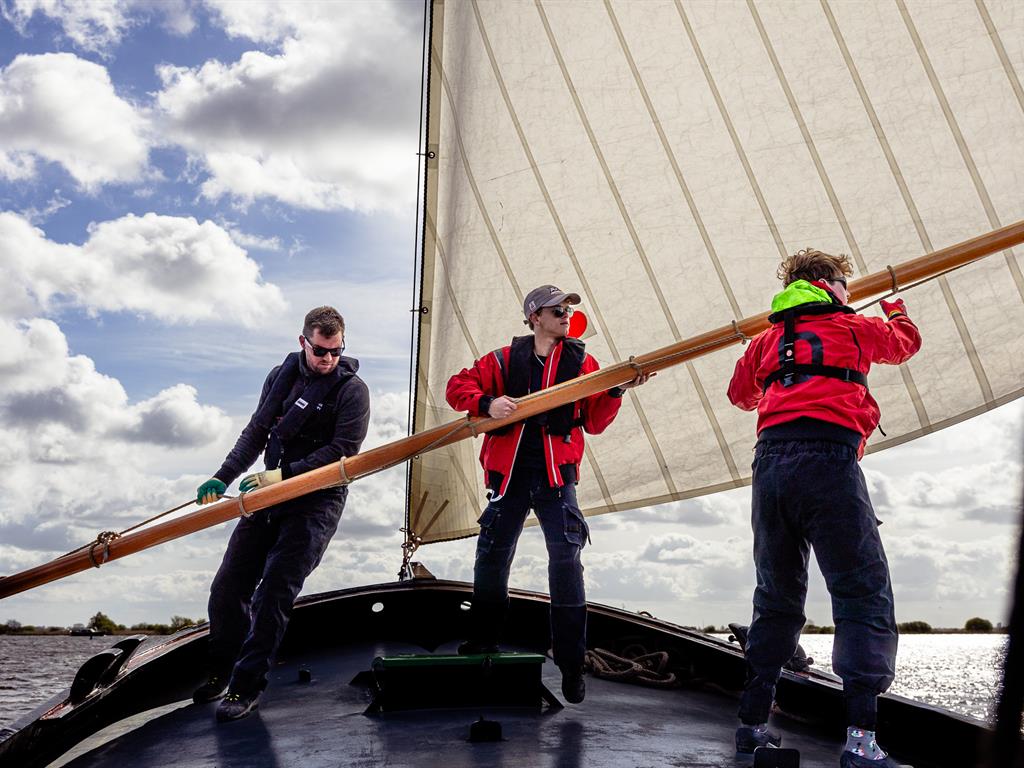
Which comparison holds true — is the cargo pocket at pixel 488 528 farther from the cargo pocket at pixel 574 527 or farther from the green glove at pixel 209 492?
the green glove at pixel 209 492

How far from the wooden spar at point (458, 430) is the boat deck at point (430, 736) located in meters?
0.75

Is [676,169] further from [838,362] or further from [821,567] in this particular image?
[821,567]

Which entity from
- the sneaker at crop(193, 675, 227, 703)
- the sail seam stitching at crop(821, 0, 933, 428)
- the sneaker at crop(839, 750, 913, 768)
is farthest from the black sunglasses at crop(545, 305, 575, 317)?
the sail seam stitching at crop(821, 0, 933, 428)

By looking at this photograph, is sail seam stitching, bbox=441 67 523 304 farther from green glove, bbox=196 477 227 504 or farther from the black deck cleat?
the black deck cleat

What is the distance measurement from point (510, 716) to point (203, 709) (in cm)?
126

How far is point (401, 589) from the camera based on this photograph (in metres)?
5.01

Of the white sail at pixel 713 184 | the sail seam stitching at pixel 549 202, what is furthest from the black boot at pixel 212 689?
the sail seam stitching at pixel 549 202

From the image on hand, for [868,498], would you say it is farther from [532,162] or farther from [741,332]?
[532,162]

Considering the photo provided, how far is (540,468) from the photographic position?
3.64 meters

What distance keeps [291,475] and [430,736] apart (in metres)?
1.35

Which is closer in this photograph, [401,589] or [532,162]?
[401,589]

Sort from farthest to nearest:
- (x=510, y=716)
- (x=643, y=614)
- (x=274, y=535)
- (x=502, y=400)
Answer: (x=643, y=614)
(x=274, y=535)
(x=502, y=400)
(x=510, y=716)

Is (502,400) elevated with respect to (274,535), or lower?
elevated

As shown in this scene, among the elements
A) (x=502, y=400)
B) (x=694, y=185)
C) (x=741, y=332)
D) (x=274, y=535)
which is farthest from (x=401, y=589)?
(x=694, y=185)
